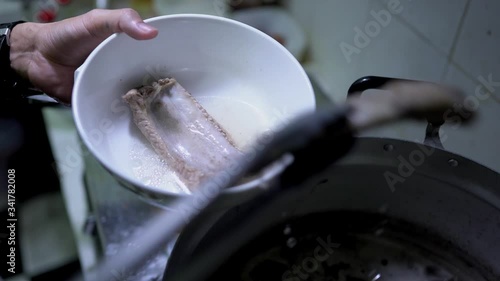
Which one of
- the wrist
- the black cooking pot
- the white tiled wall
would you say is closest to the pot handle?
the black cooking pot

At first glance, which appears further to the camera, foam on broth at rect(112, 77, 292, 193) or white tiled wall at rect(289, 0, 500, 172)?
white tiled wall at rect(289, 0, 500, 172)

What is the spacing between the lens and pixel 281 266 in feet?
1.47

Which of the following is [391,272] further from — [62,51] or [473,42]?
[62,51]

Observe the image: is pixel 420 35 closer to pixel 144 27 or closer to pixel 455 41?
pixel 455 41

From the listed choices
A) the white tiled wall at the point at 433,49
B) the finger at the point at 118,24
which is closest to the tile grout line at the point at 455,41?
the white tiled wall at the point at 433,49

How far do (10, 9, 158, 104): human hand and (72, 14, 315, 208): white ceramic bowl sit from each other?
0.04 m

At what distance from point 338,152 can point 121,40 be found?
27 centimetres

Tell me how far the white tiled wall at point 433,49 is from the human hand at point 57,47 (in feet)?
1.21

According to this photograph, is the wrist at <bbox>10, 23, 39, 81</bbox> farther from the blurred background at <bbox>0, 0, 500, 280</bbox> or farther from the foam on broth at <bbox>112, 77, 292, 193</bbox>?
the foam on broth at <bbox>112, 77, 292, 193</bbox>

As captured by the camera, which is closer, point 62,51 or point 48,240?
point 62,51

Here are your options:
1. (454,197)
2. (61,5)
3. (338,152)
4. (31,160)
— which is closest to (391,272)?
(454,197)

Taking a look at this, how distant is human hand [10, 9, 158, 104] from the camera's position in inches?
19.4

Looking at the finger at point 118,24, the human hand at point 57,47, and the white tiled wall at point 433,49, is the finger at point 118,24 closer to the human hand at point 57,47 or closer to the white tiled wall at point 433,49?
the human hand at point 57,47

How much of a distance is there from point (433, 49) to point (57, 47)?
1.51 feet
